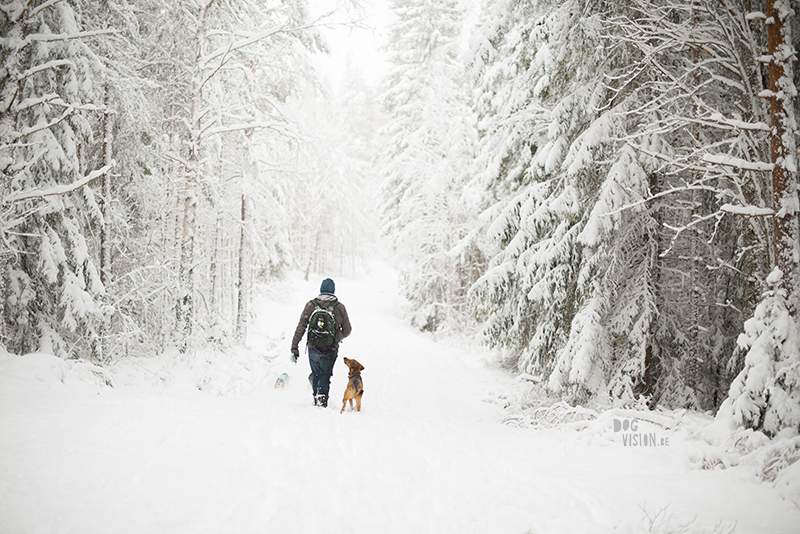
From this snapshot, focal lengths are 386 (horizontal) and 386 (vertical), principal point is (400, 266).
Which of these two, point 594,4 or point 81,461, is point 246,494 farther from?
point 594,4

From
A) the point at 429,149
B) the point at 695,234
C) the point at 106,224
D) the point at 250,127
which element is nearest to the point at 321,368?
the point at 106,224

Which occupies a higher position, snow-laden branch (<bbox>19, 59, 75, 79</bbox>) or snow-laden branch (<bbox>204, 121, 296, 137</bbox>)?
snow-laden branch (<bbox>204, 121, 296, 137</bbox>)

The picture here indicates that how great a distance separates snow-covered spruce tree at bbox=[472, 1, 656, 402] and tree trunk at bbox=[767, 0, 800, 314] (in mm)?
1613

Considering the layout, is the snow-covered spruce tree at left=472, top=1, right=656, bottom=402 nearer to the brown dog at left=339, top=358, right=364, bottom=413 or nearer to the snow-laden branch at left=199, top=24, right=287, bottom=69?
the brown dog at left=339, top=358, right=364, bottom=413

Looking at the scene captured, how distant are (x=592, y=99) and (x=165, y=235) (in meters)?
9.40

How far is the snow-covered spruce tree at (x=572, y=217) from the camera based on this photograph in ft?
19.9

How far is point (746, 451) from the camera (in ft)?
11.7

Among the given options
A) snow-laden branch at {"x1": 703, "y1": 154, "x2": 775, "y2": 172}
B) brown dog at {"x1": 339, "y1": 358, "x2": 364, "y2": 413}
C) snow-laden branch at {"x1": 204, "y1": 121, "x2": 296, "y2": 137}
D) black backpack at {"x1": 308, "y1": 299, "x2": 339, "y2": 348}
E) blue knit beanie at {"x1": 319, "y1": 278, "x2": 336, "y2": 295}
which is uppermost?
snow-laden branch at {"x1": 204, "y1": 121, "x2": 296, "y2": 137}

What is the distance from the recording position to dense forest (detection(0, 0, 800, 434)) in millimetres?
4254

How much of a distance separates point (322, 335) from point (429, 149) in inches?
470

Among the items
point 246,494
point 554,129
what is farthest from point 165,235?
point 554,129

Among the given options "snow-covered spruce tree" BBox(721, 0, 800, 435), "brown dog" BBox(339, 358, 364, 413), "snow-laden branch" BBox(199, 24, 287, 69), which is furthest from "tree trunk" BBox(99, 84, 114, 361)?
"snow-covered spruce tree" BBox(721, 0, 800, 435)

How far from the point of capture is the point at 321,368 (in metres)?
6.43

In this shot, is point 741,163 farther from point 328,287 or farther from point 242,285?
point 242,285
